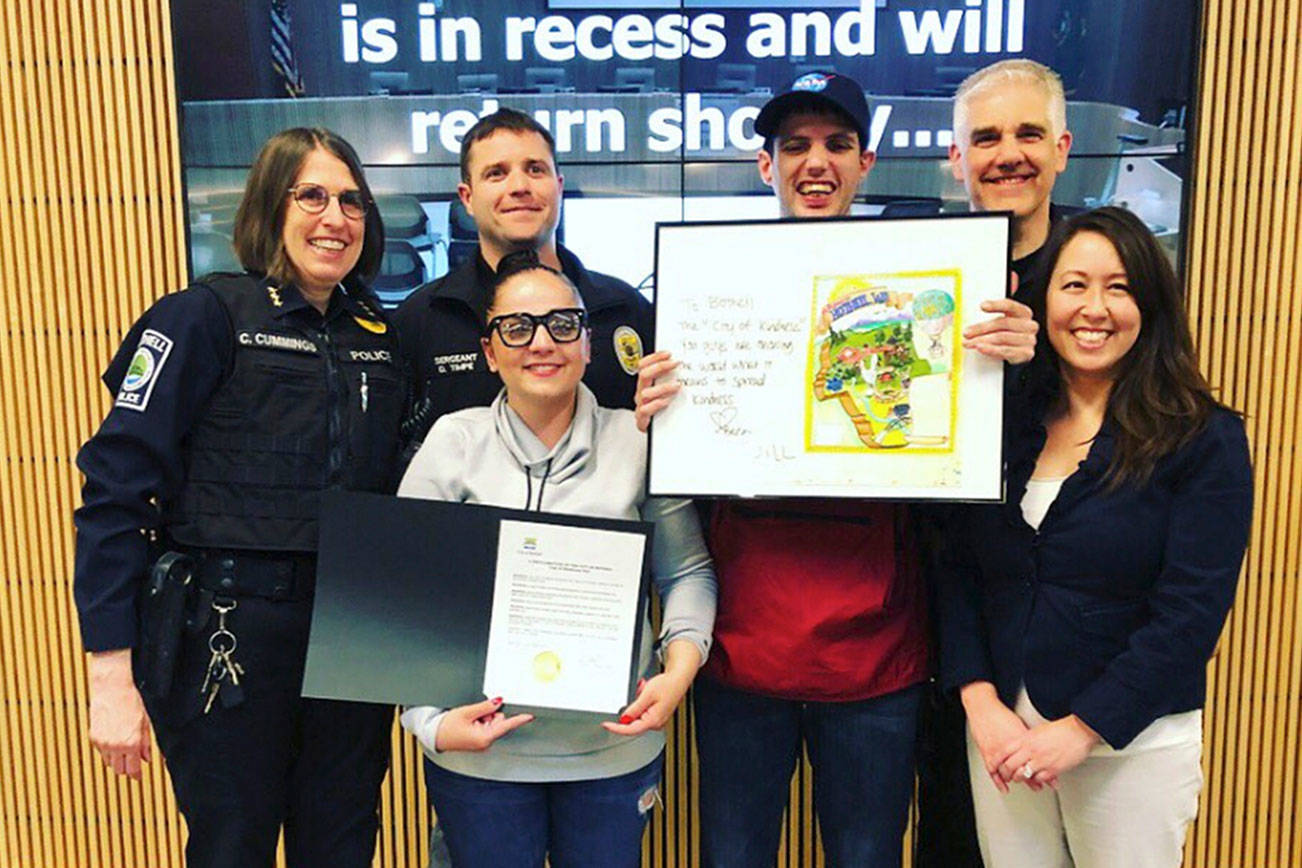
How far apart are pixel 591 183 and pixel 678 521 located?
1680 mm

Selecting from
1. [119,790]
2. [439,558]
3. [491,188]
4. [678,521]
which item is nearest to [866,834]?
[678,521]

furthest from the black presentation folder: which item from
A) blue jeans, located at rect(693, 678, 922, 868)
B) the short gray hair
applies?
the short gray hair

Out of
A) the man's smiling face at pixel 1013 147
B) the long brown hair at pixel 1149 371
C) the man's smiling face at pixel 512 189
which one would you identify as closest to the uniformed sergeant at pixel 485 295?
the man's smiling face at pixel 512 189

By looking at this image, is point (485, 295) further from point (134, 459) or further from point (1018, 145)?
point (1018, 145)

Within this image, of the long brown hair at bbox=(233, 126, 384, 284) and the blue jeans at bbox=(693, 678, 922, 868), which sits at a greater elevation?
the long brown hair at bbox=(233, 126, 384, 284)

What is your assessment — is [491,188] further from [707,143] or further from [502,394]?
[707,143]

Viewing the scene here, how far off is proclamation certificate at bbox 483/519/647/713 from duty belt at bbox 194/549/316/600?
452mm

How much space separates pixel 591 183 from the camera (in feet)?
10.1

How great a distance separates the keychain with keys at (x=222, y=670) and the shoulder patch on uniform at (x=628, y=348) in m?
1.02

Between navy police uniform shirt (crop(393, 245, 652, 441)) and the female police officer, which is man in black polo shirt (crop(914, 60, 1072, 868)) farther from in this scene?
the female police officer

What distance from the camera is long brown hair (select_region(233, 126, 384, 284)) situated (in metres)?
1.79

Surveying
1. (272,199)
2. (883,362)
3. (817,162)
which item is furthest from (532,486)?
(817,162)

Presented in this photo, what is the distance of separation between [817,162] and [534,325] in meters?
0.75

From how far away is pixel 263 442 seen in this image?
174 centimetres
